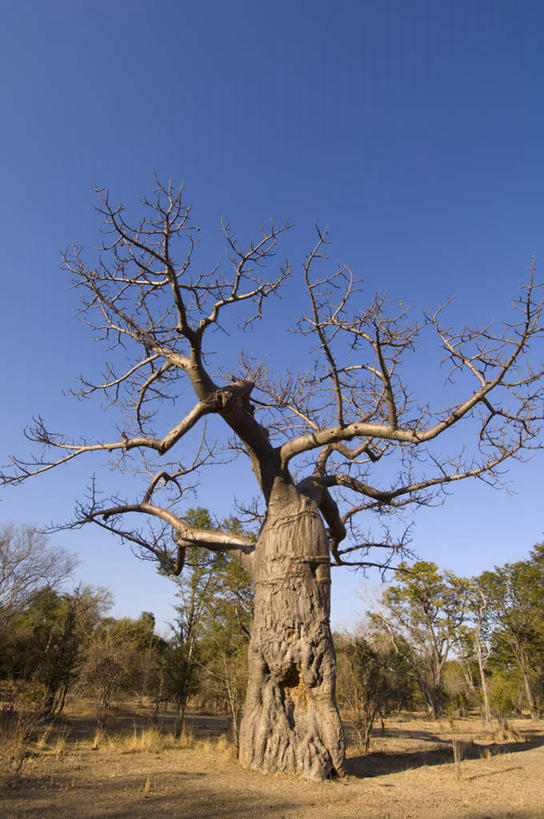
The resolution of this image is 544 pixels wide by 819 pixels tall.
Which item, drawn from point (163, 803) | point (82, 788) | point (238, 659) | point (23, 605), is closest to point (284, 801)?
point (163, 803)

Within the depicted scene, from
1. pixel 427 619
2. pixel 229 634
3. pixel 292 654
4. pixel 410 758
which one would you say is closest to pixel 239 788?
pixel 292 654

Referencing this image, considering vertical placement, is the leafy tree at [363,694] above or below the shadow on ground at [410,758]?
above

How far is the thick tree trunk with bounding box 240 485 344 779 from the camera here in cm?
436

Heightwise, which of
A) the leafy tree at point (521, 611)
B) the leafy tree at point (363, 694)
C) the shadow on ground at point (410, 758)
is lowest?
the shadow on ground at point (410, 758)

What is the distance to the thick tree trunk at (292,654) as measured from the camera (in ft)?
14.3

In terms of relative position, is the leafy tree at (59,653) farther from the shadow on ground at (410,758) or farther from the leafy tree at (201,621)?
the shadow on ground at (410,758)

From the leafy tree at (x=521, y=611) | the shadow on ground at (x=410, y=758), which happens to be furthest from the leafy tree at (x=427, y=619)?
the shadow on ground at (x=410, y=758)

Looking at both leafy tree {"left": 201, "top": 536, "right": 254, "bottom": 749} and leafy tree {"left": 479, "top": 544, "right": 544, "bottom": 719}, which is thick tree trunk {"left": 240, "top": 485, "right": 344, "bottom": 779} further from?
leafy tree {"left": 479, "top": 544, "right": 544, "bottom": 719}

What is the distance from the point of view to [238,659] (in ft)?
29.5

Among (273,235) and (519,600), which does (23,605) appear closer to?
(273,235)

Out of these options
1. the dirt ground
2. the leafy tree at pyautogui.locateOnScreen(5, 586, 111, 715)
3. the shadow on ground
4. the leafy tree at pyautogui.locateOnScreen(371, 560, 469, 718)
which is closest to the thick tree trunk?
the dirt ground

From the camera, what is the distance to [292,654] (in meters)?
4.69

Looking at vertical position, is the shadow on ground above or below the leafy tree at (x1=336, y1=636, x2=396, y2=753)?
below

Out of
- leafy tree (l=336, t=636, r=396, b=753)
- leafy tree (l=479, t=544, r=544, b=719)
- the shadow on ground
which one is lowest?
the shadow on ground
